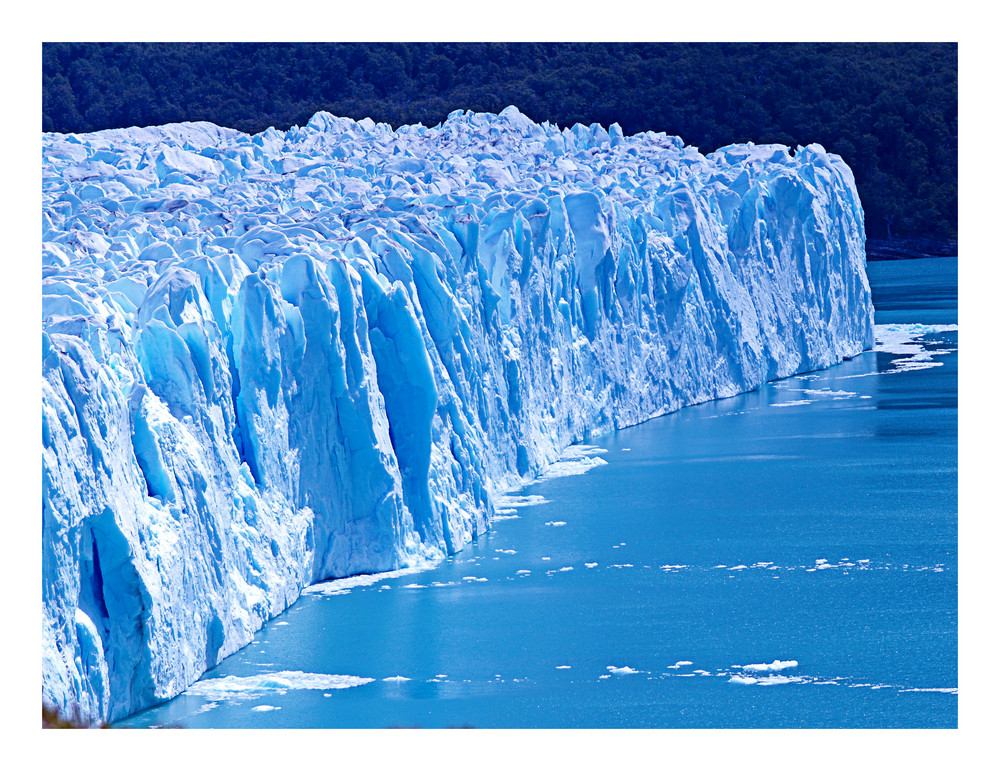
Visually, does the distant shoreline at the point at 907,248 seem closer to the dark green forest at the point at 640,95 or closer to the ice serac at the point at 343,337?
the dark green forest at the point at 640,95

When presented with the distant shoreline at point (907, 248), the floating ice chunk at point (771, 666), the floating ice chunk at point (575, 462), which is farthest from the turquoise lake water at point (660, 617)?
the distant shoreline at point (907, 248)

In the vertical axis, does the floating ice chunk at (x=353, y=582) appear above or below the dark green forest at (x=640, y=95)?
below

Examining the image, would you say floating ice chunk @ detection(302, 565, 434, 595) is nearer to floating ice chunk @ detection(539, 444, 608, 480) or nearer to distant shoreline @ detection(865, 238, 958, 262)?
floating ice chunk @ detection(539, 444, 608, 480)

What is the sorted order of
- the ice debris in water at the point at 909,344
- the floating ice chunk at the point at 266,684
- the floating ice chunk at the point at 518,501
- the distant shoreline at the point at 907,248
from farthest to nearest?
the distant shoreline at the point at 907,248
the ice debris in water at the point at 909,344
the floating ice chunk at the point at 518,501
the floating ice chunk at the point at 266,684

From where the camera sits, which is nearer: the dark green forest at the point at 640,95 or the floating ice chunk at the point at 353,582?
the floating ice chunk at the point at 353,582

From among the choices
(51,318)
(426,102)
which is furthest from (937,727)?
(426,102)

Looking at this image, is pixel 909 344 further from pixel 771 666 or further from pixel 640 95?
pixel 771 666

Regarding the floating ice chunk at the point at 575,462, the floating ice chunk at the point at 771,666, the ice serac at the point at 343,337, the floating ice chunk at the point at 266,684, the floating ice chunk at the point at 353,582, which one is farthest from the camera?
the floating ice chunk at the point at 575,462
